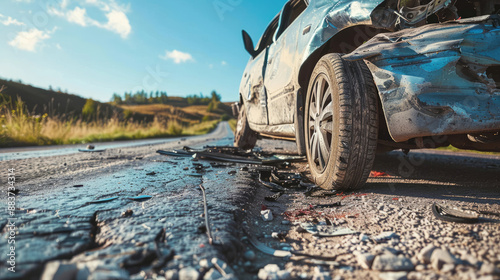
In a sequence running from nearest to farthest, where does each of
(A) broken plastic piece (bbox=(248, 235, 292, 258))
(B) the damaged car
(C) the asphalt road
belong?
(C) the asphalt road
(A) broken plastic piece (bbox=(248, 235, 292, 258))
(B) the damaged car

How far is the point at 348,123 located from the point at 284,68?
144cm

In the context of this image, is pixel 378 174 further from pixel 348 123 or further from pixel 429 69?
pixel 429 69

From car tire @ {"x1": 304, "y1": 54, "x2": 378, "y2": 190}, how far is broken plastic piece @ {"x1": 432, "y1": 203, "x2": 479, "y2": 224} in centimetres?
51

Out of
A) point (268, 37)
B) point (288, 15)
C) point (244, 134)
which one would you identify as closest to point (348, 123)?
point (288, 15)

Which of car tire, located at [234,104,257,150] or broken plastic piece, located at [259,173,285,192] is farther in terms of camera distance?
car tire, located at [234,104,257,150]

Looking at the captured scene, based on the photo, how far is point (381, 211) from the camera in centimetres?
157

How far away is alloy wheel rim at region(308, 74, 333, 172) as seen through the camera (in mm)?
2133

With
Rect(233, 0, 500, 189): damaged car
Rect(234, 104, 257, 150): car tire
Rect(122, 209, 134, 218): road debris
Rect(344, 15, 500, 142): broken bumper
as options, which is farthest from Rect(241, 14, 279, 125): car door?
Rect(122, 209, 134, 218): road debris

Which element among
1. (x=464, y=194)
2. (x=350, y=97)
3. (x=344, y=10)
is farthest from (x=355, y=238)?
(x=344, y=10)

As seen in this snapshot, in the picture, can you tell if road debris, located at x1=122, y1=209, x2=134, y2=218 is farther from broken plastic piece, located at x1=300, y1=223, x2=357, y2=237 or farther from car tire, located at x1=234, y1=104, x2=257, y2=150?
car tire, located at x1=234, y1=104, x2=257, y2=150

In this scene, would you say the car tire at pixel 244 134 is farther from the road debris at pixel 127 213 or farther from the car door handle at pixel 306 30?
the road debris at pixel 127 213

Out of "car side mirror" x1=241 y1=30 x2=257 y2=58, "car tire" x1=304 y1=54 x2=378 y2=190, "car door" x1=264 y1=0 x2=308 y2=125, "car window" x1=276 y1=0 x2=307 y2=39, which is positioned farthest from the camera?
"car side mirror" x1=241 y1=30 x2=257 y2=58

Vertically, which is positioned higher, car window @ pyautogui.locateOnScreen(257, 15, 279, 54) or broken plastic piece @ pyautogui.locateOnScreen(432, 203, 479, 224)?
car window @ pyautogui.locateOnScreen(257, 15, 279, 54)

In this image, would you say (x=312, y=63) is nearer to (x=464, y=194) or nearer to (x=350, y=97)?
(x=350, y=97)
